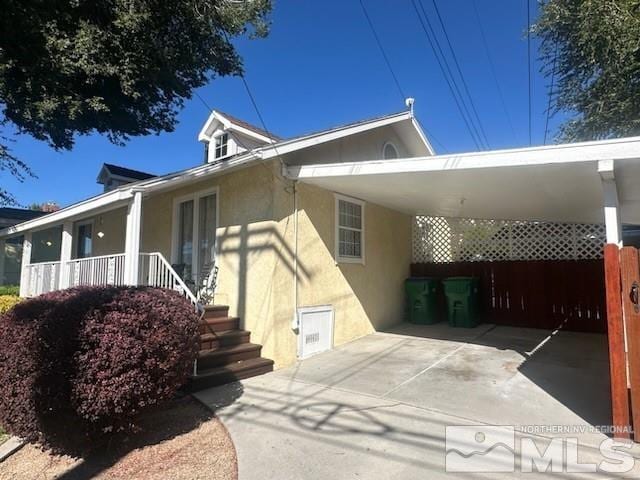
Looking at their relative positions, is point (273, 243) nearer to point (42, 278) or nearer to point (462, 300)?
point (462, 300)

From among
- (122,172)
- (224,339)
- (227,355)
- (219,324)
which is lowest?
(227,355)

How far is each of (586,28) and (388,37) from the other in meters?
4.80

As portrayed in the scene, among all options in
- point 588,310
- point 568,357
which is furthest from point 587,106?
point 568,357

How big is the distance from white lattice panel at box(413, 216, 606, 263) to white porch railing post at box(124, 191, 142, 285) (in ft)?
23.9

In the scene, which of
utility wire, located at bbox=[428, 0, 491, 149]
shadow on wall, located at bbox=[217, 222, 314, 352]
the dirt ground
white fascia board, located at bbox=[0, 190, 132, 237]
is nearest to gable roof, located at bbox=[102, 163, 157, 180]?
white fascia board, located at bbox=[0, 190, 132, 237]

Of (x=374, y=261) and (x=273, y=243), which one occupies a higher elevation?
(x=273, y=243)

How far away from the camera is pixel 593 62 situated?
10.3 metres

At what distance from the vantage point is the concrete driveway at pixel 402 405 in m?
3.47

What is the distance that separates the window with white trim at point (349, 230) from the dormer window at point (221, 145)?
4733 millimetres

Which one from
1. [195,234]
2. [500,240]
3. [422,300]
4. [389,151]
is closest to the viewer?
[195,234]

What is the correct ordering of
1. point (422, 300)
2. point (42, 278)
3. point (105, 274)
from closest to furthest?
1. point (105, 274)
2. point (422, 300)
3. point (42, 278)

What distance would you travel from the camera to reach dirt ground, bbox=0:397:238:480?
11.4 ft

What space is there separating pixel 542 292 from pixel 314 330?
19.1ft

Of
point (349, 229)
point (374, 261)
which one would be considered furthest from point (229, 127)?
point (374, 261)
